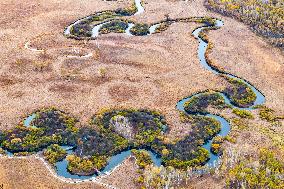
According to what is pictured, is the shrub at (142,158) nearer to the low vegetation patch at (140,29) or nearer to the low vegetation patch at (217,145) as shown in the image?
the low vegetation patch at (217,145)

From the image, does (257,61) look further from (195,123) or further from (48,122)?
(48,122)

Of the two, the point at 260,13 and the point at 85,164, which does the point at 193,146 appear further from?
the point at 260,13

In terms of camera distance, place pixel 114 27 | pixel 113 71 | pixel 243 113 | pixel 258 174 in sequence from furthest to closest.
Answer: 1. pixel 114 27
2. pixel 113 71
3. pixel 243 113
4. pixel 258 174

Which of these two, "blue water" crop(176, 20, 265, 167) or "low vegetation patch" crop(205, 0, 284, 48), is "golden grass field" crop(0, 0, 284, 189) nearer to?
"blue water" crop(176, 20, 265, 167)

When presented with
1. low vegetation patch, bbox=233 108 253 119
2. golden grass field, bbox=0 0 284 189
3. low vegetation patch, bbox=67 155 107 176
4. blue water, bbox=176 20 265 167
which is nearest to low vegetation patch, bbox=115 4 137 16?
golden grass field, bbox=0 0 284 189

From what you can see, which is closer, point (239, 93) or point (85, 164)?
point (85, 164)

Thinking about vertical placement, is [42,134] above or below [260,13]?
below

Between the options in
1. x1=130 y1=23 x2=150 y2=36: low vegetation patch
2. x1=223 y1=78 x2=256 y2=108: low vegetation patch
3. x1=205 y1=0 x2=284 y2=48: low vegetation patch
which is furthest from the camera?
x1=130 y1=23 x2=150 y2=36: low vegetation patch

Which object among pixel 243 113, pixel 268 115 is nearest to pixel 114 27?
pixel 243 113

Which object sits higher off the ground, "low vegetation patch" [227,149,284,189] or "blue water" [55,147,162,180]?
"low vegetation patch" [227,149,284,189]

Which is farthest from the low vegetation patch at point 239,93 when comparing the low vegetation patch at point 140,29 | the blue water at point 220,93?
the low vegetation patch at point 140,29

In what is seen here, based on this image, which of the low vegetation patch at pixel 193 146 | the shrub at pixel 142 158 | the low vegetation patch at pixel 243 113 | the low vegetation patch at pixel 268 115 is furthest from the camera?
the low vegetation patch at pixel 243 113
